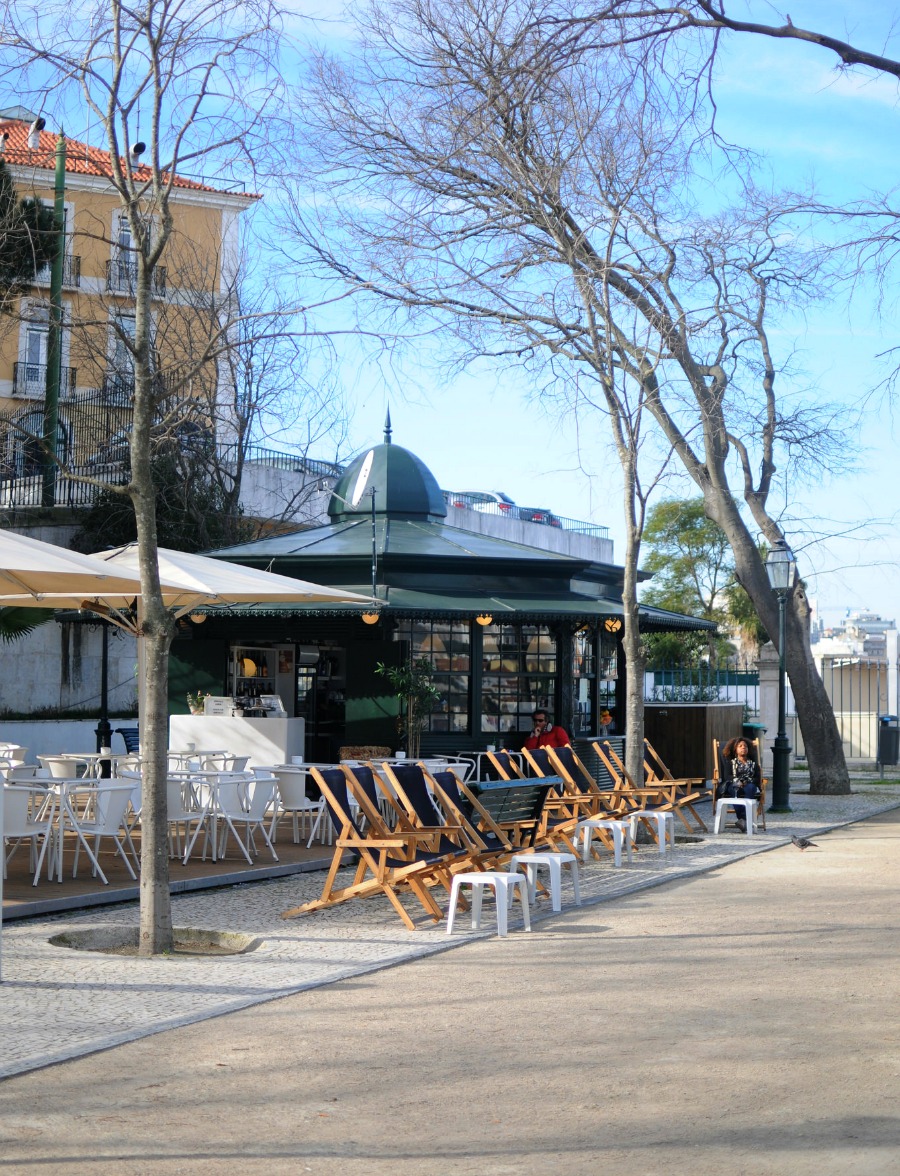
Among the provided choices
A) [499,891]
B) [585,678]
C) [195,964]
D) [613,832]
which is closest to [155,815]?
[195,964]

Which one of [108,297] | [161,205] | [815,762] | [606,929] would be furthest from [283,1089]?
[108,297]

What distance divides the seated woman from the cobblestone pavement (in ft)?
16.3

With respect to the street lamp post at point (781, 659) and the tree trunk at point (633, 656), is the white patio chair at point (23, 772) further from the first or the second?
the street lamp post at point (781, 659)

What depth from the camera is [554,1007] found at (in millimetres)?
7020

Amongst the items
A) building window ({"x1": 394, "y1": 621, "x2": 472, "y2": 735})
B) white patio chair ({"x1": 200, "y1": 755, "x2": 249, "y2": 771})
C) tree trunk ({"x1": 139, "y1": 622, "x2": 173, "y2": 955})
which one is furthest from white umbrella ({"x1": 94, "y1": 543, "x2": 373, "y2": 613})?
building window ({"x1": 394, "y1": 621, "x2": 472, "y2": 735})

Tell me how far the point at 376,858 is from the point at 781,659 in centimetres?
1143

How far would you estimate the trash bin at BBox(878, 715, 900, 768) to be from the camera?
29188 millimetres

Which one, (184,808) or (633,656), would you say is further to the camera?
(633,656)

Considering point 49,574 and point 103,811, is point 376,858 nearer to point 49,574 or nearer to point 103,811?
point 103,811

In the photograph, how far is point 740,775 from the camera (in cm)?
1714

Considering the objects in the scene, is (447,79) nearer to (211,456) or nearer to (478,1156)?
(478,1156)

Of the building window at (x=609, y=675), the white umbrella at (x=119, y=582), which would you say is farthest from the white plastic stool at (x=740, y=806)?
the white umbrella at (x=119, y=582)

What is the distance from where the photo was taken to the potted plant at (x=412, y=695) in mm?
17688

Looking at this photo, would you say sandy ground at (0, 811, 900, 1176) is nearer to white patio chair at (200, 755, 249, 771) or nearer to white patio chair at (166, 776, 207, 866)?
white patio chair at (166, 776, 207, 866)
